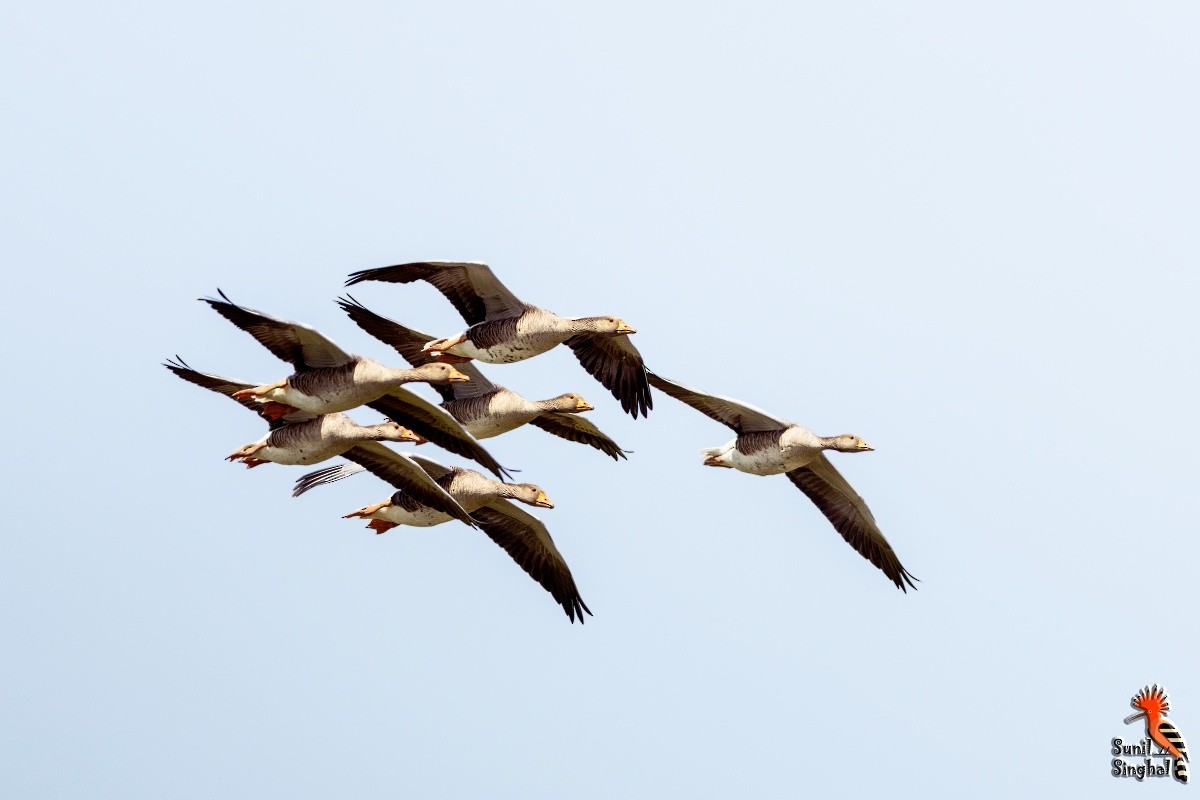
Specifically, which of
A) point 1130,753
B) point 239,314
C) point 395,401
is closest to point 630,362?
point 395,401

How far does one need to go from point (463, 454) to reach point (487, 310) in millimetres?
1589

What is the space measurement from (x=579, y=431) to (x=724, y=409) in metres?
3.13

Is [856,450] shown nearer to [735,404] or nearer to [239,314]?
[735,404]

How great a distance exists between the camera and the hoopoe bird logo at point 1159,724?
22516mm

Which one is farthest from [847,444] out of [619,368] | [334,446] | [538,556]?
[334,446]

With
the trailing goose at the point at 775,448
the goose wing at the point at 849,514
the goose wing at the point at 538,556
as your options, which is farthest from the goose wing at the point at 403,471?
the goose wing at the point at 849,514

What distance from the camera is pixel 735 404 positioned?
2183cm

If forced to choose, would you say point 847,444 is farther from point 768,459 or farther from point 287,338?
point 287,338

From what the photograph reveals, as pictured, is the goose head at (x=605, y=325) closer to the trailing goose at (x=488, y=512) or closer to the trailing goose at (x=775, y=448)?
the trailing goose at (x=775, y=448)

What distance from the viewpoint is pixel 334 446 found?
68.2 ft

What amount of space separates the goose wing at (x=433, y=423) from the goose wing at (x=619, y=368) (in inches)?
73.2

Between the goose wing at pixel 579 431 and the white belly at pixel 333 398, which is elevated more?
the goose wing at pixel 579 431

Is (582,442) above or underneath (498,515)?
above

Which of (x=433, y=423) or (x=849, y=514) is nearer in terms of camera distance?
(x=433, y=423)
